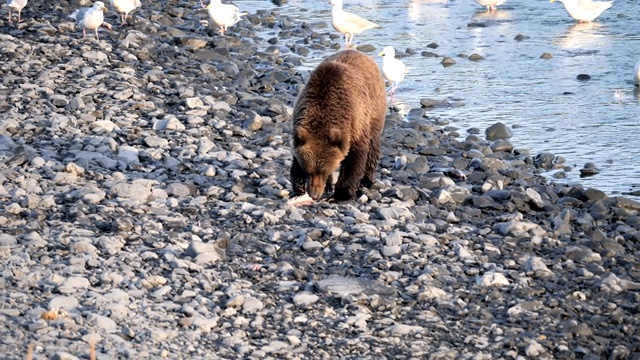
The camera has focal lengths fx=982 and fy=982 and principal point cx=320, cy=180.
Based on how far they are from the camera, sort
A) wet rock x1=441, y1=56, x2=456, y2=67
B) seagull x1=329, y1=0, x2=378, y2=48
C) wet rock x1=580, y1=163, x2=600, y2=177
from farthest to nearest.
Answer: seagull x1=329, y1=0, x2=378, y2=48
wet rock x1=441, y1=56, x2=456, y2=67
wet rock x1=580, y1=163, x2=600, y2=177

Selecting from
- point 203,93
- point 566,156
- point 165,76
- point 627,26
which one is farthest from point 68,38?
point 627,26

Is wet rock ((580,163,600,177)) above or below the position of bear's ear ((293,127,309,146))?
below

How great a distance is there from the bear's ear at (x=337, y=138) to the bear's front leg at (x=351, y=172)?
34 centimetres

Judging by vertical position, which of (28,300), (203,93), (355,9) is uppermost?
(28,300)

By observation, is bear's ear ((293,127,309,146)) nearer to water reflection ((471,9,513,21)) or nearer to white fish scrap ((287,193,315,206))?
white fish scrap ((287,193,315,206))

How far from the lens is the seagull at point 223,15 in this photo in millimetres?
17219

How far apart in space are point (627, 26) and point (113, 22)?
32.7 ft

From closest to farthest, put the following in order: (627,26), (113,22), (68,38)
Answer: (68,38) < (113,22) < (627,26)

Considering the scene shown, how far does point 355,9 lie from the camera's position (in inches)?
865

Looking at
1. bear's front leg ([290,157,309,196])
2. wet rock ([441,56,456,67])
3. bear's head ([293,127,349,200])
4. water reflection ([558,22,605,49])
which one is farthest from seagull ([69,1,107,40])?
water reflection ([558,22,605,49])

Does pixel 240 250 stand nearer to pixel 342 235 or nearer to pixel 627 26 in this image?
pixel 342 235

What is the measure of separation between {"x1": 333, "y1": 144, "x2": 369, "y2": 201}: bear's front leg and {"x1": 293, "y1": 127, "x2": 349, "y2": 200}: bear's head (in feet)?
0.95

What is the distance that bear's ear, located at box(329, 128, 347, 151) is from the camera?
8.13m

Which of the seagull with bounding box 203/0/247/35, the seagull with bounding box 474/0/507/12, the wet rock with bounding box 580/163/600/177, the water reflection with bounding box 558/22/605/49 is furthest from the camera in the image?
the seagull with bounding box 474/0/507/12
